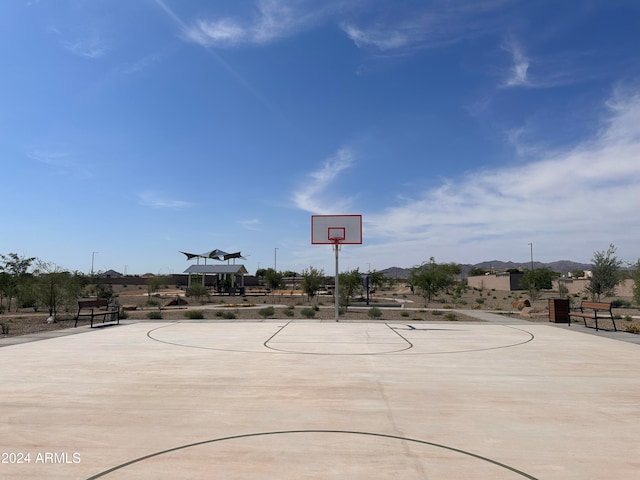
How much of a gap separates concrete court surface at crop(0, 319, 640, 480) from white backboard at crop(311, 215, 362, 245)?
396 inches

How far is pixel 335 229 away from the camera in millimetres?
21156

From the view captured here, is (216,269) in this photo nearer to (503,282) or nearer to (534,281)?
(534,281)

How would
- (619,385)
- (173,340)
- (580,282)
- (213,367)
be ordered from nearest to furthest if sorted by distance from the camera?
(619,385)
(213,367)
(173,340)
(580,282)

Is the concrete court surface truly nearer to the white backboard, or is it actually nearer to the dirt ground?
the dirt ground

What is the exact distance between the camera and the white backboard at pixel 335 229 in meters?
21.0

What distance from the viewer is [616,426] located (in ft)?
17.8

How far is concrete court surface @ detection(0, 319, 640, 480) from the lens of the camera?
418cm

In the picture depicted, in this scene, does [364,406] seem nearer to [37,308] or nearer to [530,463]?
[530,463]

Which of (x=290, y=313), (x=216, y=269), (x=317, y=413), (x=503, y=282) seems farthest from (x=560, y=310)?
(x=503, y=282)

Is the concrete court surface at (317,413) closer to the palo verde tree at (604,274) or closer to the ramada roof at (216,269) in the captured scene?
the palo verde tree at (604,274)

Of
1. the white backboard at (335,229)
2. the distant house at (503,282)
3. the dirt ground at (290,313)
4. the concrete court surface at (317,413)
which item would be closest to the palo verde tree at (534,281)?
the dirt ground at (290,313)

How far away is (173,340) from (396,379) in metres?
8.12

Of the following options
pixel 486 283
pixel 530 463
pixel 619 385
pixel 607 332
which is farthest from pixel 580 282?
pixel 530 463

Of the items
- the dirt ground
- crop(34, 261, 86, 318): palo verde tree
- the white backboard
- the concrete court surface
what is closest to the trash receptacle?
the dirt ground
